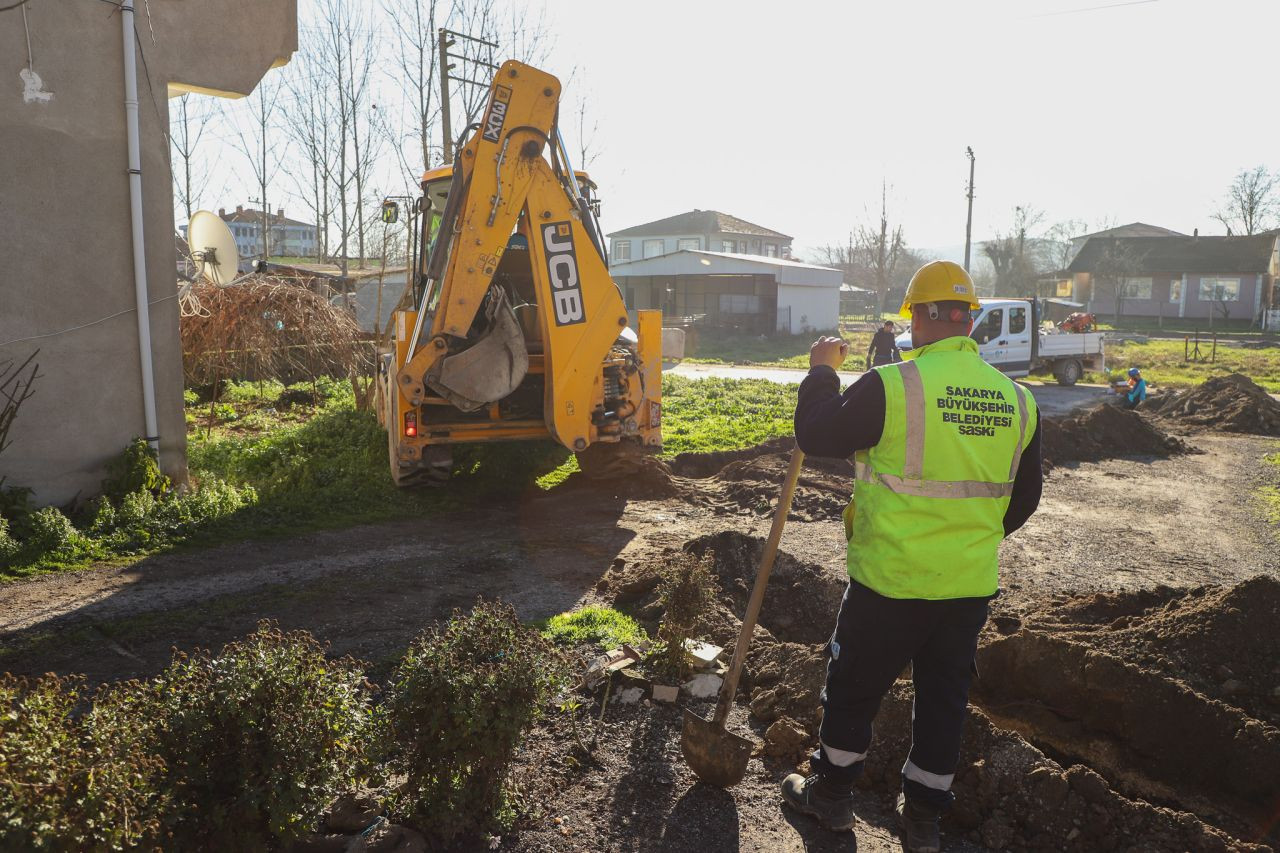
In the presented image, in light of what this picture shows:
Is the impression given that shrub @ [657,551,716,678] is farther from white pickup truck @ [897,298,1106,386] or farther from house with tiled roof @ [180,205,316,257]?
house with tiled roof @ [180,205,316,257]

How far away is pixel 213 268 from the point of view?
10.3 m

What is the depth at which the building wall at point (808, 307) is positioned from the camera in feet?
130

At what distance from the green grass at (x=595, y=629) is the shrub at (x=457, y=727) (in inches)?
76.2

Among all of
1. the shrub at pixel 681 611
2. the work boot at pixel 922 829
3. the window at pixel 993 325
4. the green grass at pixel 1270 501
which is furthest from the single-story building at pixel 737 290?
the work boot at pixel 922 829

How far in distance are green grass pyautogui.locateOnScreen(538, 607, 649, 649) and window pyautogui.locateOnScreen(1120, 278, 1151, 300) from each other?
58835mm

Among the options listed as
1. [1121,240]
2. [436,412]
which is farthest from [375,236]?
[1121,240]

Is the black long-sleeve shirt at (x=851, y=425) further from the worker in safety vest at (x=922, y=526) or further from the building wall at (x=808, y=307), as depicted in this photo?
the building wall at (x=808, y=307)

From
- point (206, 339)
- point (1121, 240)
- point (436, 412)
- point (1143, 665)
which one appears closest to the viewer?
point (1143, 665)

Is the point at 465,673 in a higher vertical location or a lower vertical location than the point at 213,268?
lower

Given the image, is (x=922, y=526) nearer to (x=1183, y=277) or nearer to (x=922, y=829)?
(x=922, y=829)

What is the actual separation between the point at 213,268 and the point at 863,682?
→ 30.6ft

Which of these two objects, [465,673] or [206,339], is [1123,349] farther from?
[465,673]

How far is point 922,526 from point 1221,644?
2292 millimetres

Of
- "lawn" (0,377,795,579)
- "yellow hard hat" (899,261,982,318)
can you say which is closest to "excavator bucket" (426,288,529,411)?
"lawn" (0,377,795,579)
